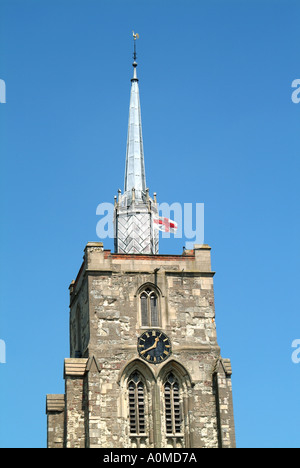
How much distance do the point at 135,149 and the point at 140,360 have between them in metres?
14.6

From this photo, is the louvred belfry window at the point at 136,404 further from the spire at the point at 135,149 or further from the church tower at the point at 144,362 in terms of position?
the spire at the point at 135,149

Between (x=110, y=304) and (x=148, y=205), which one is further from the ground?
(x=148, y=205)

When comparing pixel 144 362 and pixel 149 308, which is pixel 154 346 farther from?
pixel 149 308

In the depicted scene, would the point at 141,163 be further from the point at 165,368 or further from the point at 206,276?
the point at 165,368

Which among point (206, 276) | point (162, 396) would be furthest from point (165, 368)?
point (206, 276)

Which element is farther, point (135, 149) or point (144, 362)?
point (135, 149)

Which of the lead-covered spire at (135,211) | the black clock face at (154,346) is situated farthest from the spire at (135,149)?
the black clock face at (154,346)

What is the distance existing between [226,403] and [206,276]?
6988 millimetres

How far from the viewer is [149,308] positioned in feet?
210

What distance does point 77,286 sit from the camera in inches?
2667

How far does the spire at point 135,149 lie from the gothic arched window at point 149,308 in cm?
752

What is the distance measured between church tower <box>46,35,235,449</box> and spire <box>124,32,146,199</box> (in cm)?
548

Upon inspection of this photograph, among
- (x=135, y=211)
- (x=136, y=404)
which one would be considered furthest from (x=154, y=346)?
(x=135, y=211)
